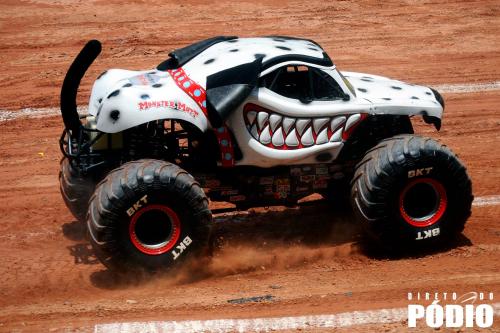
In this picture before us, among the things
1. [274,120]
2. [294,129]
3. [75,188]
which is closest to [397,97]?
[294,129]

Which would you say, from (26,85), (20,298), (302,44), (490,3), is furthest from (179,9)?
(20,298)

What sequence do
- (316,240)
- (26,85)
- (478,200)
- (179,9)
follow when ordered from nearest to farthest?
(316,240)
(478,200)
(26,85)
(179,9)

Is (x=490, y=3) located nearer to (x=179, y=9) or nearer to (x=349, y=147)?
(x=179, y=9)

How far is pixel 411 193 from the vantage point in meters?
8.91

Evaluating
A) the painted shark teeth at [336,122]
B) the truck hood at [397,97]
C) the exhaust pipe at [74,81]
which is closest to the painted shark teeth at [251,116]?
the painted shark teeth at [336,122]

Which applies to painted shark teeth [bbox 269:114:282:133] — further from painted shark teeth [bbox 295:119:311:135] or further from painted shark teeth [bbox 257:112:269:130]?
painted shark teeth [bbox 295:119:311:135]

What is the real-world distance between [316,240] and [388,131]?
147cm

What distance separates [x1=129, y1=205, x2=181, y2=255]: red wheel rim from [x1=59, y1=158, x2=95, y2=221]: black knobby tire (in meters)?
1.07

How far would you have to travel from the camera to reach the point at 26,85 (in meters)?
14.7

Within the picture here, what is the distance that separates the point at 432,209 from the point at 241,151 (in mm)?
2097

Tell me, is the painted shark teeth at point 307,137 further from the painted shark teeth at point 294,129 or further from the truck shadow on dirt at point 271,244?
the truck shadow on dirt at point 271,244

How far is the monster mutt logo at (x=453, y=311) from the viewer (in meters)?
7.77

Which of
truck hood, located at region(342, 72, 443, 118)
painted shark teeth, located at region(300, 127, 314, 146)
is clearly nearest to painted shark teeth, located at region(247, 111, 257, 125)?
painted shark teeth, located at region(300, 127, 314, 146)

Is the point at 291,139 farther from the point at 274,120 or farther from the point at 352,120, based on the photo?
the point at 352,120
